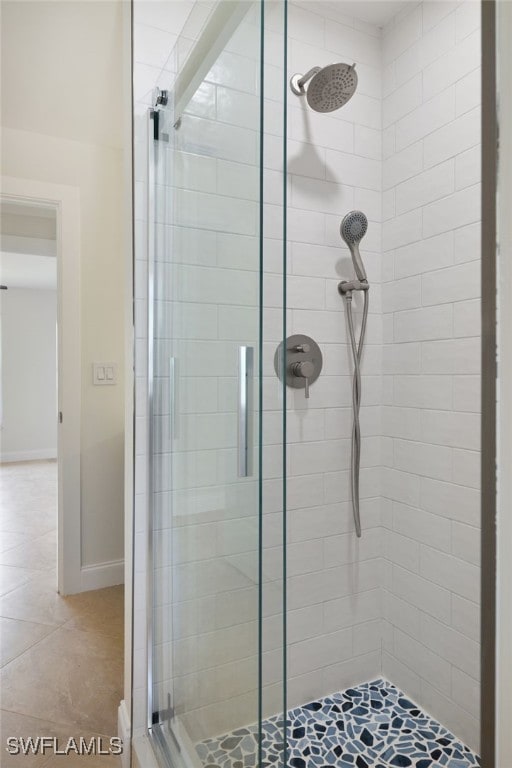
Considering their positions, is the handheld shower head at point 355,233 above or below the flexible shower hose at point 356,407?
above

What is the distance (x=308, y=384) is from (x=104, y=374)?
1464 millimetres

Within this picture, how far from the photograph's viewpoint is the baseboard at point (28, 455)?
656 centimetres

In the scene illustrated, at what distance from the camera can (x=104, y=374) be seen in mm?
2695

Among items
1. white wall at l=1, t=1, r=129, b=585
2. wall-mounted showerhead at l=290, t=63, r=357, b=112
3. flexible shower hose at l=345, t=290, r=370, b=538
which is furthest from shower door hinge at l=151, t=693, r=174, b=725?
wall-mounted showerhead at l=290, t=63, r=357, b=112

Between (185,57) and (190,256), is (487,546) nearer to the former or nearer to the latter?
(190,256)

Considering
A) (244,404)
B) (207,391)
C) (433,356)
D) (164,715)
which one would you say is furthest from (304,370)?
(164,715)

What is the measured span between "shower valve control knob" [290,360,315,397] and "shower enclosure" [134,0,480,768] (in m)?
0.02

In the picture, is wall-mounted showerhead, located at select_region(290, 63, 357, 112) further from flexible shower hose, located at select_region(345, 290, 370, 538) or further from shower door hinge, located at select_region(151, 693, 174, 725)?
shower door hinge, located at select_region(151, 693, 174, 725)

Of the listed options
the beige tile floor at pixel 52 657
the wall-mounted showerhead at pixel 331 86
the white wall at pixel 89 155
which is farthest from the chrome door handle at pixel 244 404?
the white wall at pixel 89 155

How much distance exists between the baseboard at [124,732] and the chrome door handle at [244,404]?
1151 millimetres

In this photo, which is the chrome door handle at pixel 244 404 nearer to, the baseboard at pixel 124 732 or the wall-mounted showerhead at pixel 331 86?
the wall-mounted showerhead at pixel 331 86

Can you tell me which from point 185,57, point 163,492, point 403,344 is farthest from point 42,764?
point 185,57

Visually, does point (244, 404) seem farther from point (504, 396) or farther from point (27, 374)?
point (27, 374)

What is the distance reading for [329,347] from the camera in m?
1.77
